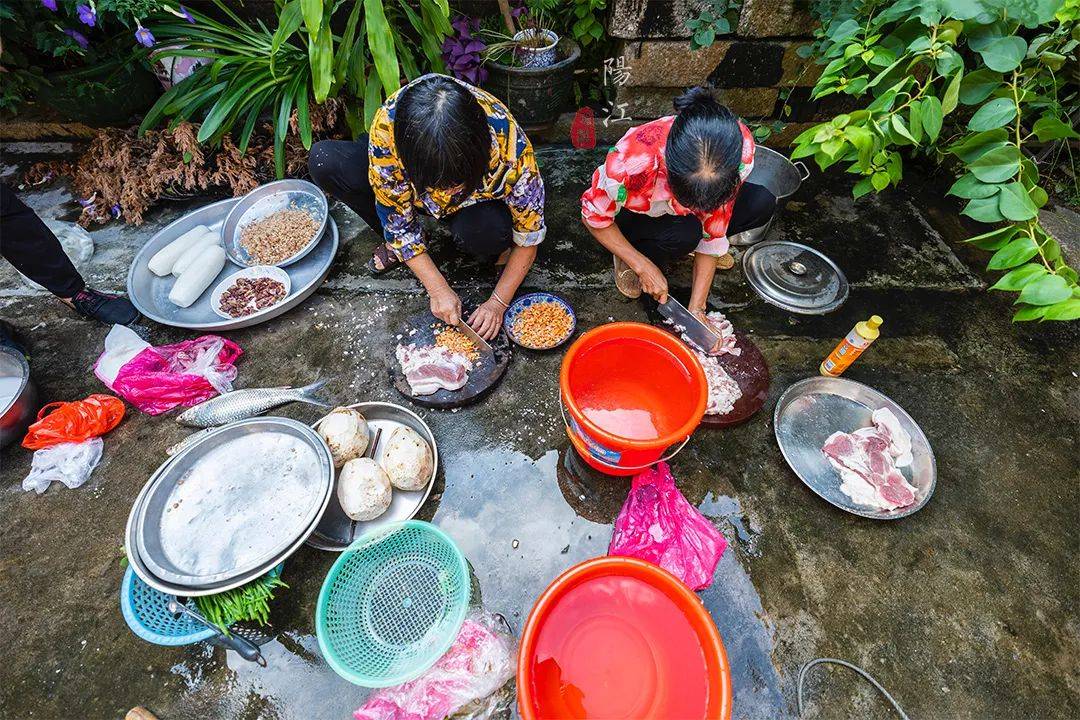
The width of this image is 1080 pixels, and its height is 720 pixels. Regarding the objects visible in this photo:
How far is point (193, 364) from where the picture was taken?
2.25 m

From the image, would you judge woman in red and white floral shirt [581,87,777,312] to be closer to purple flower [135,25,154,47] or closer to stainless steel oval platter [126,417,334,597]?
stainless steel oval platter [126,417,334,597]

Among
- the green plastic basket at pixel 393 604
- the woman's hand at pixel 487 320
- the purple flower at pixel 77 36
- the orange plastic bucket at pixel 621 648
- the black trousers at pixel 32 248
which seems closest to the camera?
the orange plastic bucket at pixel 621 648

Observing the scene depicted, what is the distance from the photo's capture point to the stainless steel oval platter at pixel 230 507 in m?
1.58

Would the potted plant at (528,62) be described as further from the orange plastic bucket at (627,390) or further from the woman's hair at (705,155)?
the orange plastic bucket at (627,390)

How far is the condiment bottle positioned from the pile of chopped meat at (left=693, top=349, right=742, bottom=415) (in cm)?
45

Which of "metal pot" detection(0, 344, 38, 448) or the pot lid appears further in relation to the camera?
the pot lid

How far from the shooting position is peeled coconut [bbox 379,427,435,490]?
1.85 m

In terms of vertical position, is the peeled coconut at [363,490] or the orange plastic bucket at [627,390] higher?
the orange plastic bucket at [627,390]

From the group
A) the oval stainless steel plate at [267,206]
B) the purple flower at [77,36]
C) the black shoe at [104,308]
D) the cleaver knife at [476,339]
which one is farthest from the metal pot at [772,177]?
the purple flower at [77,36]

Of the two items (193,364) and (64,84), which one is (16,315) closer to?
(193,364)

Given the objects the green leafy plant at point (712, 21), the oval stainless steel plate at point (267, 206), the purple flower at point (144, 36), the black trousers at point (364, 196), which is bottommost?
the oval stainless steel plate at point (267, 206)

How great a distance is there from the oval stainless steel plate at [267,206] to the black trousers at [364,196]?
37 centimetres

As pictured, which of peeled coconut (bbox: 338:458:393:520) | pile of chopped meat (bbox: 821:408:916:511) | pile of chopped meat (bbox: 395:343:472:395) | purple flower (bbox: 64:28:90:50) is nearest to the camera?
peeled coconut (bbox: 338:458:393:520)

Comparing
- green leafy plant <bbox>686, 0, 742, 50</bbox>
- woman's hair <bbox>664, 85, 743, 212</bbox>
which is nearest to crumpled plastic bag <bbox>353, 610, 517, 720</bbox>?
woman's hair <bbox>664, 85, 743, 212</bbox>
